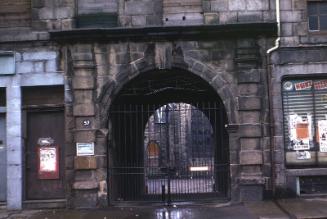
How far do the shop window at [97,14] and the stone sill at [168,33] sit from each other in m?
0.39

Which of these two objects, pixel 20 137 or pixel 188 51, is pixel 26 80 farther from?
pixel 188 51

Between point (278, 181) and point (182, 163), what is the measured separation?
2547 mm

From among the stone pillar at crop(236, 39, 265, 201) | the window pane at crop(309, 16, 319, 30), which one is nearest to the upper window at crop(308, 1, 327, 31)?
the window pane at crop(309, 16, 319, 30)

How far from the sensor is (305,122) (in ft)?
39.3

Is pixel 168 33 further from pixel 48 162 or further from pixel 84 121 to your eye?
pixel 48 162

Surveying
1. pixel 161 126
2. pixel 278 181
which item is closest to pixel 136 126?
pixel 161 126

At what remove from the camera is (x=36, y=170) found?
40.1ft

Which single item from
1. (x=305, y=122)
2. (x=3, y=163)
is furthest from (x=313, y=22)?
(x=3, y=163)

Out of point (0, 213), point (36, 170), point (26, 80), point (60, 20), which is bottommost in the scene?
point (0, 213)

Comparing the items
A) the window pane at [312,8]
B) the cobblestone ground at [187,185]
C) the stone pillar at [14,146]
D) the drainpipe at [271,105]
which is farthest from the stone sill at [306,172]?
the stone pillar at [14,146]

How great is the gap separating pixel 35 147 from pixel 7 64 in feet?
6.42

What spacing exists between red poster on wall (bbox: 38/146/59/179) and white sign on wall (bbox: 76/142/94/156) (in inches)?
26.7

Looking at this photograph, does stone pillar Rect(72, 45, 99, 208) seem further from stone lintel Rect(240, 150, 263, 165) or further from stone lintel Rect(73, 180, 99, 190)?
stone lintel Rect(240, 150, 263, 165)

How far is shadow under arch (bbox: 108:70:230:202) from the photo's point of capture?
12.5m
